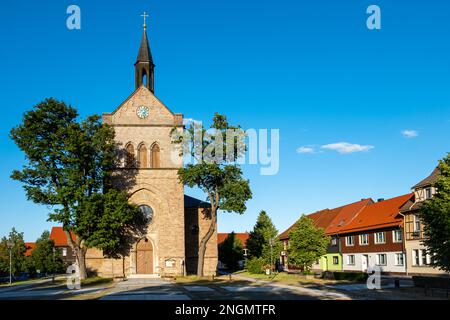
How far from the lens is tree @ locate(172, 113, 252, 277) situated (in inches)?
1868

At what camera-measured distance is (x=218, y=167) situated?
47656mm

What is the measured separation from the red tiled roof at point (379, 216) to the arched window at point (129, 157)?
25.3 meters

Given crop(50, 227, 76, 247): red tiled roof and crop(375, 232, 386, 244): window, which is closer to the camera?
A: crop(375, 232, 386, 244): window

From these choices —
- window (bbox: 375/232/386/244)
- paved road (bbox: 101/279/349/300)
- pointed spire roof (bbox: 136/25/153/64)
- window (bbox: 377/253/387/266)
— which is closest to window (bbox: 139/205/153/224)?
pointed spire roof (bbox: 136/25/153/64)

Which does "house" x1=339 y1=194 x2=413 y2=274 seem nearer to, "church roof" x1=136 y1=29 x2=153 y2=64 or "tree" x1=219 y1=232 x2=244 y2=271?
"tree" x1=219 y1=232 x2=244 y2=271

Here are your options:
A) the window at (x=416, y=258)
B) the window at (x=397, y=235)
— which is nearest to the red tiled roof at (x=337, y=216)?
the window at (x=397, y=235)

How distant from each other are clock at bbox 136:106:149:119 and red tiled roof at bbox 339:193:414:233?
25695mm

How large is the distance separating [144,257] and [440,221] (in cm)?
2914

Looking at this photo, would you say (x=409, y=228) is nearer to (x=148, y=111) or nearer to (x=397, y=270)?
(x=397, y=270)

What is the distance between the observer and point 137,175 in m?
49.1

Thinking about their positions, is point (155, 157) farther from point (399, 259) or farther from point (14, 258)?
point (14, 258)

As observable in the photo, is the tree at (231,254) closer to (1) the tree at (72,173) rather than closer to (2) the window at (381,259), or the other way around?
(2) the window at (381,259)
